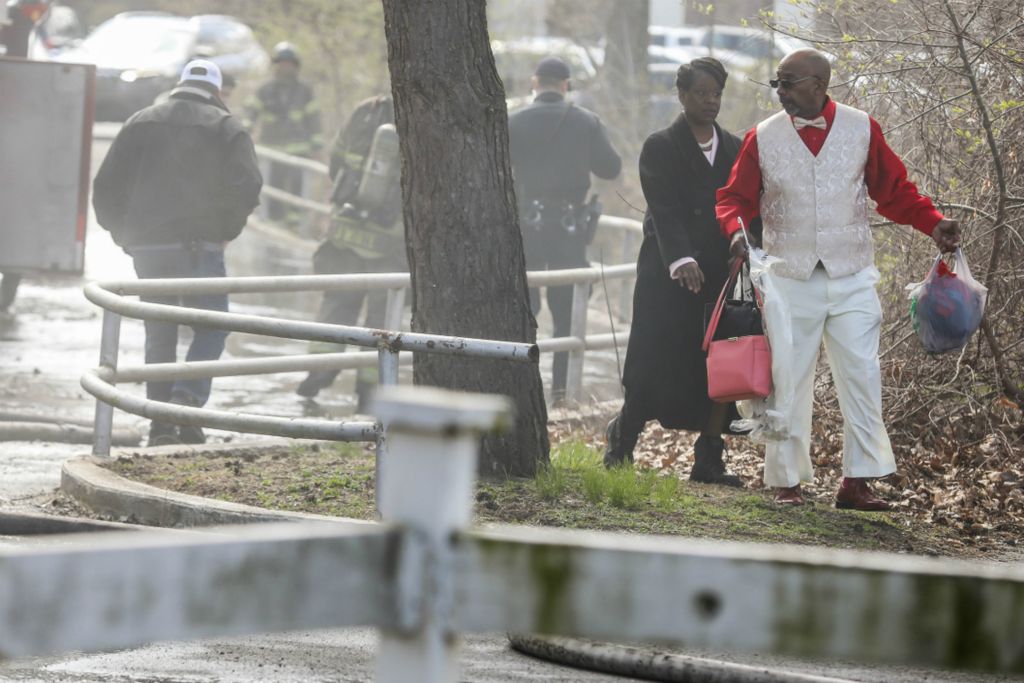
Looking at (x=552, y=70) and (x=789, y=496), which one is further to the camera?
(x=552, y=70)

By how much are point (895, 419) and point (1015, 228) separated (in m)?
1.11

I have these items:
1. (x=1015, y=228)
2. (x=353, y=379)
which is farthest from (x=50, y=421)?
(x=1015, y=228)

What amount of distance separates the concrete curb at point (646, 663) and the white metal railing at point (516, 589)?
238 cm

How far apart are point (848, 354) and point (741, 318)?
1.46 ft

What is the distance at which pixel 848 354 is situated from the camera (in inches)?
265

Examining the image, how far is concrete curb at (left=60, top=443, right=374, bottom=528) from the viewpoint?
21.1 feet

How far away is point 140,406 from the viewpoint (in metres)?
7.23

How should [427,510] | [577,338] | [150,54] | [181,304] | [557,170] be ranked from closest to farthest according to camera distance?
[427,510] → [181,304] → [577,338] → [557,170] → [150,54]

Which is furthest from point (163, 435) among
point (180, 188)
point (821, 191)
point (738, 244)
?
point (821, 191)

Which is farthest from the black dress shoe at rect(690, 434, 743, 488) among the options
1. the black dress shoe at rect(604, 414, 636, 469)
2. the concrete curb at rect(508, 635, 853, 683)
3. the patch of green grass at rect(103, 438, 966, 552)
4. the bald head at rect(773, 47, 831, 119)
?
the concrete curb at rect(508, 635, 853, 683)

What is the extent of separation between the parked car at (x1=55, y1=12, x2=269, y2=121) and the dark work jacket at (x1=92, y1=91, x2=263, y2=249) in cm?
1549

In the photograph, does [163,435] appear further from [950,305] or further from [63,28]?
[63,28]

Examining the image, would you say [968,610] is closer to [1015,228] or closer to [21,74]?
[1015,228]

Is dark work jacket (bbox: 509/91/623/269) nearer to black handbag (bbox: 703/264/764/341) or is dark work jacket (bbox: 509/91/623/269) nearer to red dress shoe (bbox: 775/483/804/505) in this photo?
black handbag (bbox: 703/264/764/341)
